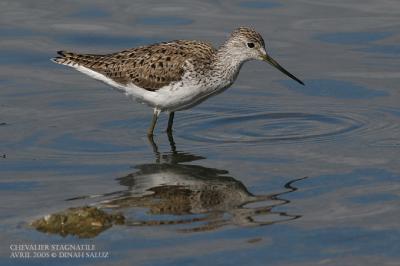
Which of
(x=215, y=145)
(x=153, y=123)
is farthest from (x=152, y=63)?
(x=215, y=145)

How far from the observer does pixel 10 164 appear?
13.5m

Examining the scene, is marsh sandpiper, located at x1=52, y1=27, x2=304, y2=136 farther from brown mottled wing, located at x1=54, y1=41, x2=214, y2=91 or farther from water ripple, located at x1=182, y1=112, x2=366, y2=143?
water ripple, located at x1=182, y1=112, x2=366, y2=143

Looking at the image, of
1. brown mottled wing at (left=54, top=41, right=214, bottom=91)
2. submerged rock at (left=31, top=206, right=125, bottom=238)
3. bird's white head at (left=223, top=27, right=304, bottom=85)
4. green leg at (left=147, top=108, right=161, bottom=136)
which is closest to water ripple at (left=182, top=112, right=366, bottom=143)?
green leg at (left=147, top=108, right=161, bottom=136)

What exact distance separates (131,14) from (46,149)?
715 centimetres

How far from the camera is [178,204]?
11.9m

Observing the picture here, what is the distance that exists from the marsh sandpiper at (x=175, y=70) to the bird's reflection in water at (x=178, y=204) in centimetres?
159

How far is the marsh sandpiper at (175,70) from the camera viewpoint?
14.8 m

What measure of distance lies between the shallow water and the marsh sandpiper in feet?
1.81

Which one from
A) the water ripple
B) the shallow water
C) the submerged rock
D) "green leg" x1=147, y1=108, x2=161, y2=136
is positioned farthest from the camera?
"green leg" x1=147, y1=108, x2=161, y2=136

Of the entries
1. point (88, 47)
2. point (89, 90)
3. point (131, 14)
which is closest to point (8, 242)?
point (89, 90)

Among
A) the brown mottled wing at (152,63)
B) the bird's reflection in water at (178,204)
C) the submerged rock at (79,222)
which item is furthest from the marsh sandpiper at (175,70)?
the submerged rock at (79,222)

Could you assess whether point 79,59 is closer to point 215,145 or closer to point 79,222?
point 215,145

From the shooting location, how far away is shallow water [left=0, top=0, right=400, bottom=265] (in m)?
10.9

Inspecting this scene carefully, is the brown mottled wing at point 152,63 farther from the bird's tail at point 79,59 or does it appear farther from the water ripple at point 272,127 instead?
the water ripple at point 272,127
